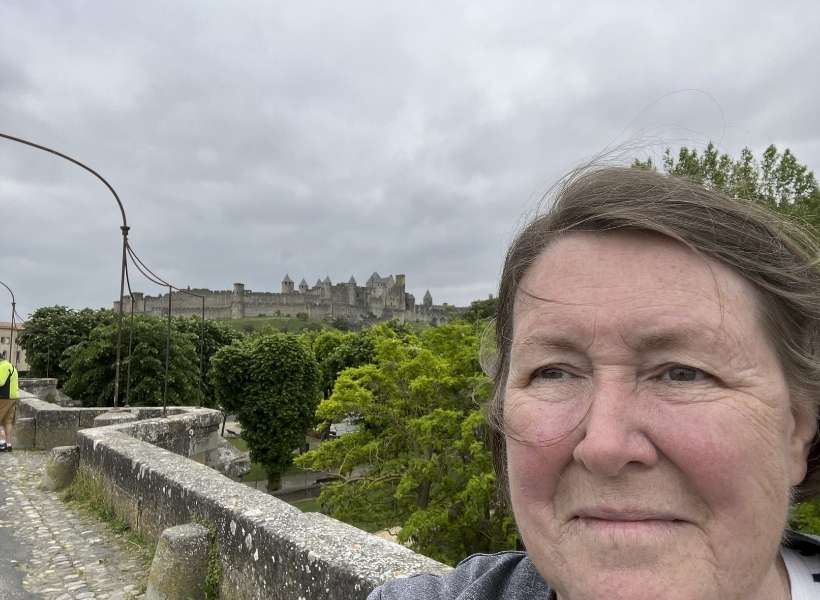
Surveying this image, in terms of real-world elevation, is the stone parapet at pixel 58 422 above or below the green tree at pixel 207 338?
below

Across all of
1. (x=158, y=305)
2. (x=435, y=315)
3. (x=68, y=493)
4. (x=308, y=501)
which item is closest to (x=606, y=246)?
(x=68, y=493)

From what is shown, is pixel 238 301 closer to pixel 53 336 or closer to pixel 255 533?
pixel 53 336

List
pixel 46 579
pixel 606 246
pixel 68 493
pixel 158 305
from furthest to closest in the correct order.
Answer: pixel 158 305 < pixel 68 493 < pixel 46 579 < pixel 606 246

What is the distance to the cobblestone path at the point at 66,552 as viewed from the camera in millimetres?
4500

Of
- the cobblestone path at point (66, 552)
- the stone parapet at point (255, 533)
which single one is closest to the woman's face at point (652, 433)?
the stone parapet at point (255, 533)

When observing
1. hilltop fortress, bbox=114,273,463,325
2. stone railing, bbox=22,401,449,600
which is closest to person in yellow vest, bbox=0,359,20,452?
stone railing, bbox=22,401,449,600

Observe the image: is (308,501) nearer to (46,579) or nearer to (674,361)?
(46,579)

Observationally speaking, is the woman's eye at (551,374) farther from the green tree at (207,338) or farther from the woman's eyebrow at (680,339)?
the green tree at (207,338)

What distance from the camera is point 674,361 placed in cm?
107

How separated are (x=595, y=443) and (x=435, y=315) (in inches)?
5256

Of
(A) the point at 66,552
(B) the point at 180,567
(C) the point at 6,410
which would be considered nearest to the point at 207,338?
(C) the point at 6,410

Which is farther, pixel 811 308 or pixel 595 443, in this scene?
pixel 811 308

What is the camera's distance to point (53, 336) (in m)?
30.7

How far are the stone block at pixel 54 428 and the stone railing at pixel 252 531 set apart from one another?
18.0 feet
